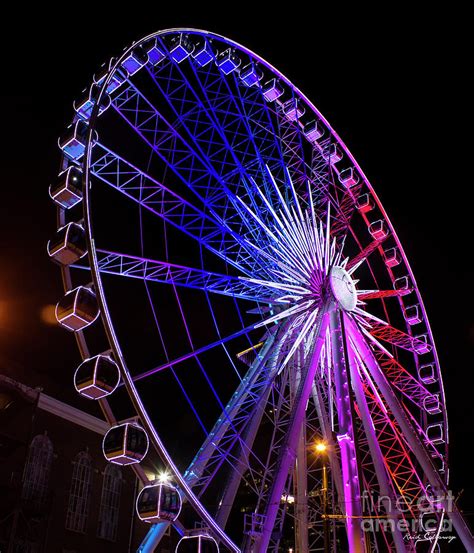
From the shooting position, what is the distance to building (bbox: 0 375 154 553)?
22438mm

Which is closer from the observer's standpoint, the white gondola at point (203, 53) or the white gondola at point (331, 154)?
the white gondola at point (203, 53)

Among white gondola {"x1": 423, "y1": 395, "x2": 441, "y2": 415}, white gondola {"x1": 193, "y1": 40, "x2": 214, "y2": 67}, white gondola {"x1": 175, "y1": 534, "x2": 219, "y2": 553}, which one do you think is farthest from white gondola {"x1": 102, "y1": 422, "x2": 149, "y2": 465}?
white gondola {"x1": 423, "y1": 395, "x2": 441, "y2": 415}

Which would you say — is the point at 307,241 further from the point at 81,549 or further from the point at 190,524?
the point at 190,524

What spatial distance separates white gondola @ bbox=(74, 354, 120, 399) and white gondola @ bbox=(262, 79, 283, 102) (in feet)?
41.2

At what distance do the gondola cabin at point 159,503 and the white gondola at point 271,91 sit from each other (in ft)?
45.4

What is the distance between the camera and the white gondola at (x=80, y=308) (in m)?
11.5

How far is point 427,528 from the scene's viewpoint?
1983 centimetres

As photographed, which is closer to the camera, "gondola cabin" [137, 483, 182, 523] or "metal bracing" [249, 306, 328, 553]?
"gondola cabin" [137, 483, 182, 523]

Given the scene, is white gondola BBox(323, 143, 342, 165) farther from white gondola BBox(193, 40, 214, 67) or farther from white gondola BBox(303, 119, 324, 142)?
white gondola BBox(193, 40, 214, 67)

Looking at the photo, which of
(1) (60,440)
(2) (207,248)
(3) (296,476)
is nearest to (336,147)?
(2) (207,248)

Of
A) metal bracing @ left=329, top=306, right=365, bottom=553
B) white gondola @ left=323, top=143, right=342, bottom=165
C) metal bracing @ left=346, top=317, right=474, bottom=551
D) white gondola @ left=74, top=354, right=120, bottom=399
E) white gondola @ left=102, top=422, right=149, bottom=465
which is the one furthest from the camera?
white gondola @ left=323, top=143, right=342, bottom=165

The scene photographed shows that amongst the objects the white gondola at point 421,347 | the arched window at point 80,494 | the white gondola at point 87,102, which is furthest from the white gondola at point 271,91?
the arched window at point 80,494

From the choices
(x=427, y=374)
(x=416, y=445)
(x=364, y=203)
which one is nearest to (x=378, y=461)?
(x=416, y=445)

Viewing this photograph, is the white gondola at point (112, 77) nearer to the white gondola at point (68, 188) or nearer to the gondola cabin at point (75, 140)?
the gondola cabin at point (75, 140)
